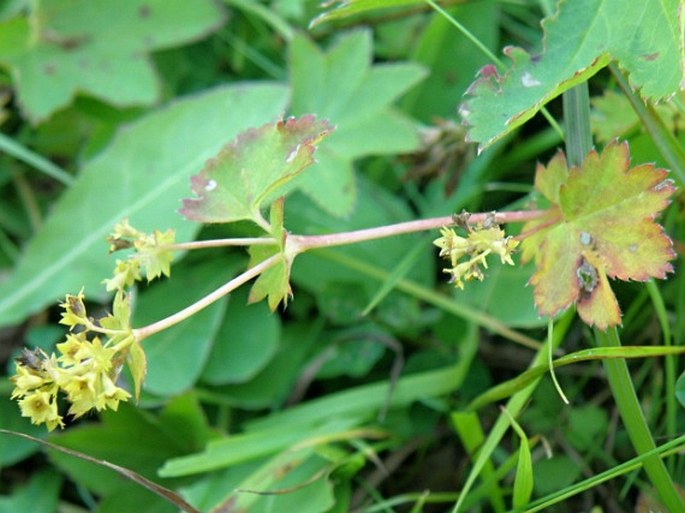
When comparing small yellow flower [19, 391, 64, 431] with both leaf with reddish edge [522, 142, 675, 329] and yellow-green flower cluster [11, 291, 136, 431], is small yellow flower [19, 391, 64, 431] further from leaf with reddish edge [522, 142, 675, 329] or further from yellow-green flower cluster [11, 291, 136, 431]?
leaf with reddish edge [522, 142, 675, 329]

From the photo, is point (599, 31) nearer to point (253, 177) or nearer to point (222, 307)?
point (253, 177)

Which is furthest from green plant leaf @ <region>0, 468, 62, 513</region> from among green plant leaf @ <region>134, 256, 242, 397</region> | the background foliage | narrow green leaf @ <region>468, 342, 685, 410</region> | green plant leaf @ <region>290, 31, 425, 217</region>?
narrow green leaf @ <region>468, 342, 685, 410</region>

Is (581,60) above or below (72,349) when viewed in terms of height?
above

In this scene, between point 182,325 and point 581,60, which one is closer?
point 581,60

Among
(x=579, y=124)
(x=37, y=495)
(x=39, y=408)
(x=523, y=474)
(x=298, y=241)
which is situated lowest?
(x=37, y=495)

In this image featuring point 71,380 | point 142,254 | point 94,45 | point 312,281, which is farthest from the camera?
point 94,45

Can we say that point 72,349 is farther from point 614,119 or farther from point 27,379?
point 614,119

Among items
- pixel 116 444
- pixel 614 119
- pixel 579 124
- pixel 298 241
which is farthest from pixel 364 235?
pixel 116 444

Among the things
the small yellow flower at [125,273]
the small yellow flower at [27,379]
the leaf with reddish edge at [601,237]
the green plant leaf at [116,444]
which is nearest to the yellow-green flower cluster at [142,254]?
the small yellow flower at [125,273]
